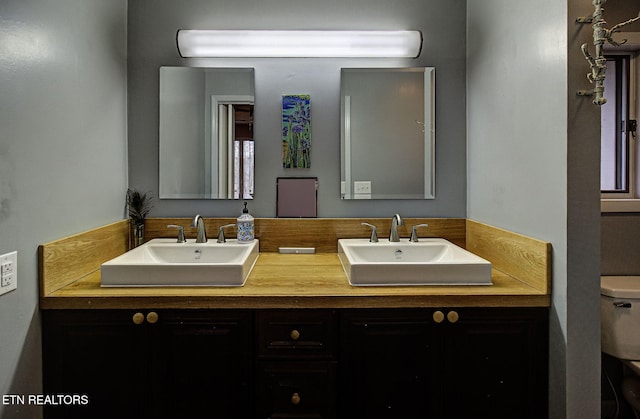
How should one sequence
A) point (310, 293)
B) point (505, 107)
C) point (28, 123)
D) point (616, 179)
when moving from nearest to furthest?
point (28, 123)
point (310, 293)
point (505, 107)
point (616, 179)

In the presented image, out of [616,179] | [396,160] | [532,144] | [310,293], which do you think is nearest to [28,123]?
[310,293]

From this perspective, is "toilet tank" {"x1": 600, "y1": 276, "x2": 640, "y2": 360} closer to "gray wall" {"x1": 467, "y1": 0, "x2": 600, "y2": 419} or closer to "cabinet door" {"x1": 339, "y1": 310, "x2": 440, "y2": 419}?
"gray wall" {"x1": 467, "y1": 0, "x2": 600, "y2": 419}

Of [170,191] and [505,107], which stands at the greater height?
[505,107]

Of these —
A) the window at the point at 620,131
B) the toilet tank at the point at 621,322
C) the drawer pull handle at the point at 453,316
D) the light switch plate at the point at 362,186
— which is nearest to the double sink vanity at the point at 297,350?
the drawer pull handle at the point at 453,316

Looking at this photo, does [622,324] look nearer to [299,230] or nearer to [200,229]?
[299,230]

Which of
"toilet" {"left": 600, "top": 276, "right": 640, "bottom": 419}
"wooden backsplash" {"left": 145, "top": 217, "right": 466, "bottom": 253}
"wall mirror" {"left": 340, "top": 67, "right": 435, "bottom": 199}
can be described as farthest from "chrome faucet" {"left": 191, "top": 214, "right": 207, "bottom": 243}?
"toilet" {"left": 600, "top": 276, "right": 640, "bottom": 419}

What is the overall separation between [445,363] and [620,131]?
1538 millimetres

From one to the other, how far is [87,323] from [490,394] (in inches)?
53.7

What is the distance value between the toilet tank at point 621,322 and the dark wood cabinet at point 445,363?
1.46 feet

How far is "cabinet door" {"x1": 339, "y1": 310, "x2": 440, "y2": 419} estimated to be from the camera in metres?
1.31

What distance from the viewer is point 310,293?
131 cm

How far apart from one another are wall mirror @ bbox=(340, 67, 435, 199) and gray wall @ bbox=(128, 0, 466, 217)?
48 mm

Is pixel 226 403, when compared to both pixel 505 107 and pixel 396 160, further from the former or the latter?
pixel 505 107

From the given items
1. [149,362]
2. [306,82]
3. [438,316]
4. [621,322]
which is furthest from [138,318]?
[621,322]
